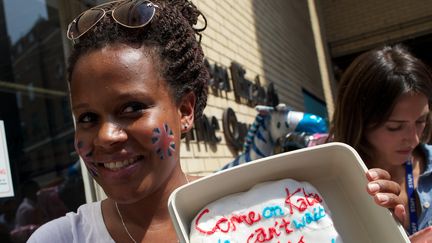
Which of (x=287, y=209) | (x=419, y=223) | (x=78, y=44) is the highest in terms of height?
(x=78, y=44)

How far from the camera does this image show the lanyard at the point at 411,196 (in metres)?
1.71

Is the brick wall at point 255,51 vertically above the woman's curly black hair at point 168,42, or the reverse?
the brick wall at point 255,51

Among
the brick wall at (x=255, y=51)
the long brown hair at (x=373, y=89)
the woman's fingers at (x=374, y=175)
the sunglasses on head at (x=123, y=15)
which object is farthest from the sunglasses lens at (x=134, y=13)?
the brick wall at (x=255, y=51)

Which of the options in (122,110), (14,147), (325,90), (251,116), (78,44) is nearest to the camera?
(122,110)

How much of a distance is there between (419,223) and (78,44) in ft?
4.15

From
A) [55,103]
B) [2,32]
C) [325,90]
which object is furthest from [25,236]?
[325,90]

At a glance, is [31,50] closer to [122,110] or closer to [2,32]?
[2,32]

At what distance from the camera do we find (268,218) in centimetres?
95

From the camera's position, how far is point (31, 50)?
12.0 ft

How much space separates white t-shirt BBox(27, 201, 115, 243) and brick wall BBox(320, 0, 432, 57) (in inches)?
318

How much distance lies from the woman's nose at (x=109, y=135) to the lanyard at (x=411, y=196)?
3.67 ft

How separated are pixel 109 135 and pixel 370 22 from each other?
8.66m

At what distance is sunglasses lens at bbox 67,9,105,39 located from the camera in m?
1.22

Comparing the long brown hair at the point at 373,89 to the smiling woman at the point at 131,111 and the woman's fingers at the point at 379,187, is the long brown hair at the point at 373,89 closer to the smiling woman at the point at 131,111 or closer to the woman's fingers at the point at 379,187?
the smiling woman at the point at 131,111
